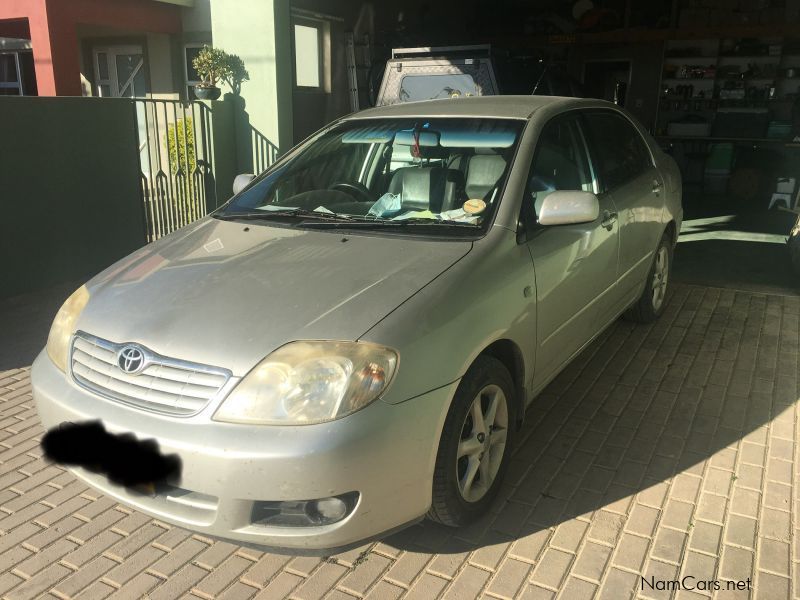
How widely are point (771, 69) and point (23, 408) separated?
1376 centimetres

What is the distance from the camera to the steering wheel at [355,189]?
3832mm

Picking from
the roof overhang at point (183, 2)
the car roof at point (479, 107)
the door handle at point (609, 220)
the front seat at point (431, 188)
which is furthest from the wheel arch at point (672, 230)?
the roof overhang at point (183, 2)

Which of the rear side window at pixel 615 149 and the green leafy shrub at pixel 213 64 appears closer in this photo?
the rear side window at pixel 615 149

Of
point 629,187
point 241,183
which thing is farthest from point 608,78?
point 241,183

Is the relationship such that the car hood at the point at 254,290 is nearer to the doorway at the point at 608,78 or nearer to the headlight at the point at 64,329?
the headlight at the point at 64,329

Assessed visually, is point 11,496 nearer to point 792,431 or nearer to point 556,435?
point 556,435

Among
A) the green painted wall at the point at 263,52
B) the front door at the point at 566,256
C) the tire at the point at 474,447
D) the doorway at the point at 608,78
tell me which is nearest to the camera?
the tire at the point at 474,447

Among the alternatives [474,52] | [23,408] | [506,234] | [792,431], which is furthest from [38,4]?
[792,431]

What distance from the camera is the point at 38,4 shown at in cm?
1059

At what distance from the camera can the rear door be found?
415 centimetres

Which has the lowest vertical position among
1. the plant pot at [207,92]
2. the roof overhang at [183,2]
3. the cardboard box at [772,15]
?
the plant pot at [207,92]

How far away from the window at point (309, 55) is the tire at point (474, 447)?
8798 millimetres

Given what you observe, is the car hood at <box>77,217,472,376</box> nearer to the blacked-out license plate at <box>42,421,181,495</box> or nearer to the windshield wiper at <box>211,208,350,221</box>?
the windshield wiper at <box>211,208,350,221</box>

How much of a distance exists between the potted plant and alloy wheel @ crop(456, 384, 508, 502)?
6680 millimetres
